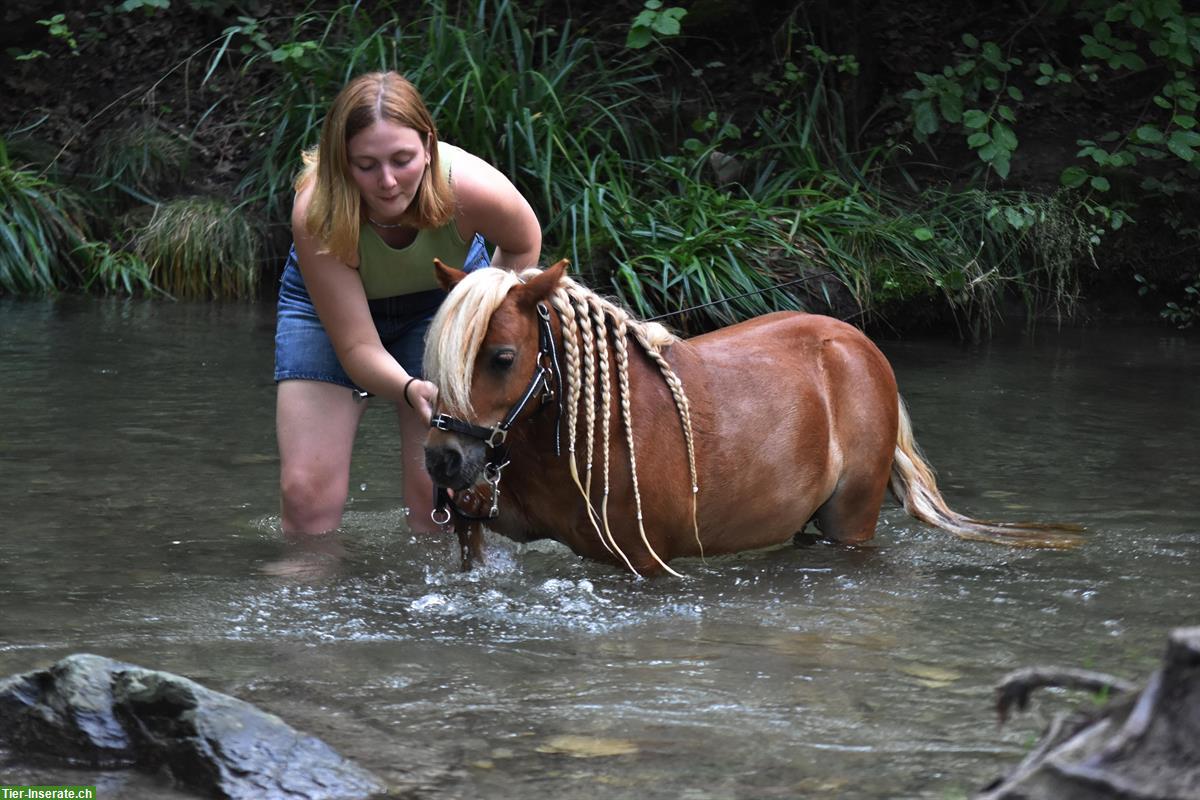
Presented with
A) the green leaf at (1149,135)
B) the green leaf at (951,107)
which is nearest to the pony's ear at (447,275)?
the green leaf at (951,107)

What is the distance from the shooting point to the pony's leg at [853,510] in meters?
5.03

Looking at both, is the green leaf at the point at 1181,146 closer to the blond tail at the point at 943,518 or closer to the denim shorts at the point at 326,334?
the blond tail at the point at 943,518

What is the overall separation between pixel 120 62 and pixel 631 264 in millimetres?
6643

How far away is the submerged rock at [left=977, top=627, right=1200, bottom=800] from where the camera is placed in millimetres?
1995

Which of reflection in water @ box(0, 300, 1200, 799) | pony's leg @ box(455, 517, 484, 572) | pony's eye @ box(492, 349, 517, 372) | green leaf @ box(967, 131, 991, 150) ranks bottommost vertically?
reflection in water @ box(0, 300, 1200, 799)

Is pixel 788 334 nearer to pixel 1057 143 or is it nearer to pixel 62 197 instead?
pixel 1057 143

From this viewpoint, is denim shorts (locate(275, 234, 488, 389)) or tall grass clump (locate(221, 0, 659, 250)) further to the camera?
tall grass clump (locate(221, 0, 659, 250))

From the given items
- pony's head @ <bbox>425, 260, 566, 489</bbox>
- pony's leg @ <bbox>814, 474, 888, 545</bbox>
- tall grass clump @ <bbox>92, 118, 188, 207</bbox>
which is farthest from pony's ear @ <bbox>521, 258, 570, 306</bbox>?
tall grass clump @ <bbox>92, 118, 188, 207</bbox>

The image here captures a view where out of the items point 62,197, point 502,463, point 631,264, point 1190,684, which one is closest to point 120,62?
point 62,197

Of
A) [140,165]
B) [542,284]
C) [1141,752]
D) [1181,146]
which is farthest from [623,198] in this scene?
[1141,752]

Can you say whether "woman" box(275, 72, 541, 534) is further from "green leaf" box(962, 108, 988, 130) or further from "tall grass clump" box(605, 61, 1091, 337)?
"green leaf" box(962, 108, 988, 130)

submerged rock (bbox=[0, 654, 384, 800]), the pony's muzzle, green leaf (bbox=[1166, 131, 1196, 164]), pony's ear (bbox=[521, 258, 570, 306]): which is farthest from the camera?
green leaf (bbox=[1166, 131, 1196, 164])

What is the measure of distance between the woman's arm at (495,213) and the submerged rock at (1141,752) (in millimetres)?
2769

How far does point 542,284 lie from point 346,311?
712mm
